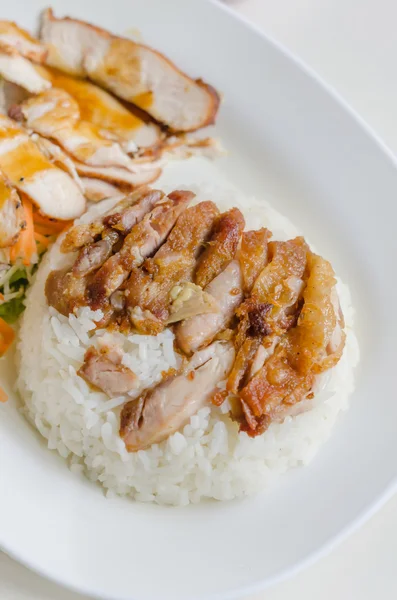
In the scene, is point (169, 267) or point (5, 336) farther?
point (5, 336)

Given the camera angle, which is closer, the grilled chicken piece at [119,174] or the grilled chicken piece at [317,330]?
the grilled chicken piece at [317,330]

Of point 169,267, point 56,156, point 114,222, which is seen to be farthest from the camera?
point 56,156

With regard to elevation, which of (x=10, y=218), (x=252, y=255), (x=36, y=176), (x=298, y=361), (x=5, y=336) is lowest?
(x=5, y=336)

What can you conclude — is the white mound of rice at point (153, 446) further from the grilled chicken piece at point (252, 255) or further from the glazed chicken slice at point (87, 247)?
the grilled chicken piece at point (252, 255)

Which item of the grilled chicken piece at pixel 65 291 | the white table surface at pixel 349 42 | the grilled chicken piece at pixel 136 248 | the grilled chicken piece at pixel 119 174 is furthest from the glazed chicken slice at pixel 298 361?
the white table surface at pixel 349 42

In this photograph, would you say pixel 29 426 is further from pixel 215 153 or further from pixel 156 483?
pixel 215 153

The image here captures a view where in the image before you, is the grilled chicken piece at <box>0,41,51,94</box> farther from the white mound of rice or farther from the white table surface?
the white table surface

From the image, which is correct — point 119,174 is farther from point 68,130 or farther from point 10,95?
point 10,95

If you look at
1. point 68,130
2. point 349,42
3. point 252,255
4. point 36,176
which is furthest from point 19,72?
point 349,42
